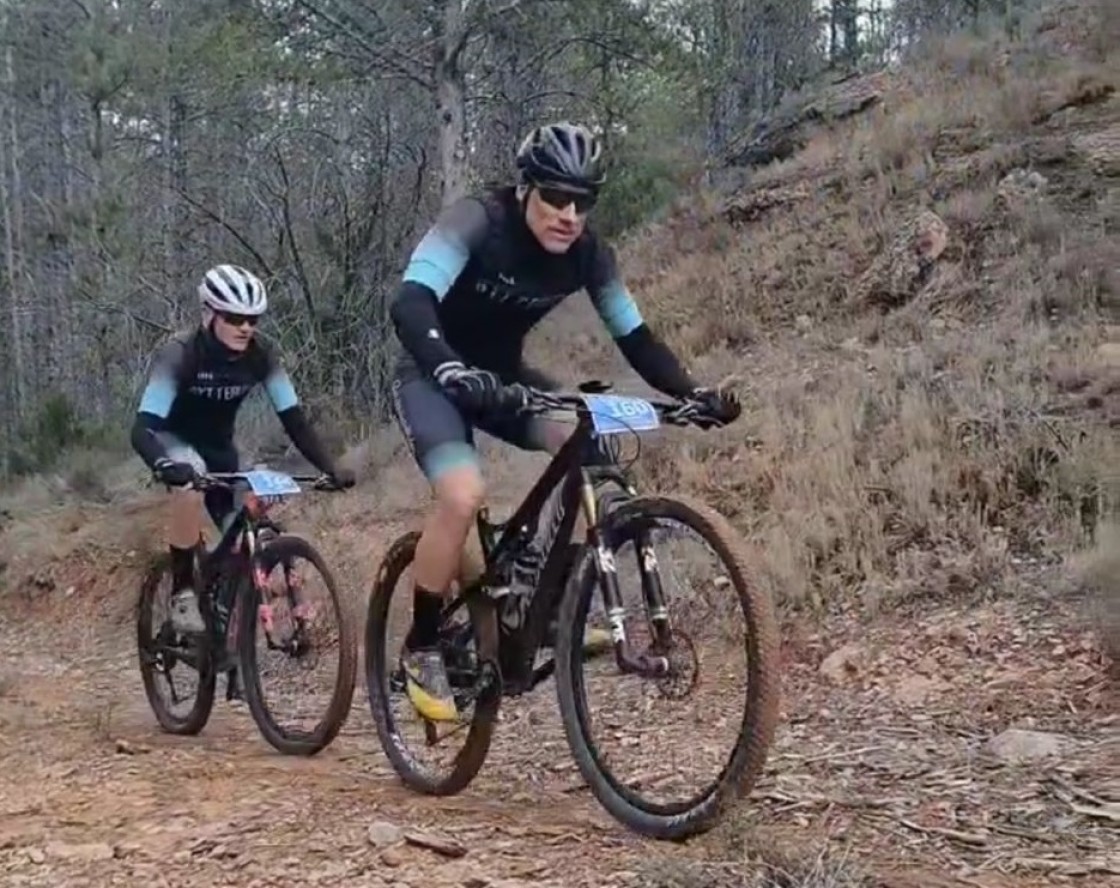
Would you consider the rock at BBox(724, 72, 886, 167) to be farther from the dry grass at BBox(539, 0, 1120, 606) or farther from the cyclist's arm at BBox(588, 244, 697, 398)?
the cyclist's arm at BBox(588, 244, 697, 398)

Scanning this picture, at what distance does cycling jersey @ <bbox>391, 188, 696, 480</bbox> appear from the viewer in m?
4.16

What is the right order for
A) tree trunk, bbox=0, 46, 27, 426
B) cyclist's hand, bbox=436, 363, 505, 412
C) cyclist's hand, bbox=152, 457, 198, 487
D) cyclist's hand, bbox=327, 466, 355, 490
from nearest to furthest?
1. cyclist's hand, bbox=436, 363, 505, 412
2. cyclist's hand, bbox=152, 457, 198, 487
3. cyclist's hand, bbox=327, 466, 355, 490
4. tree trunk, bbox=0, 46, 27, 426

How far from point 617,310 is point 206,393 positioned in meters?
2.56

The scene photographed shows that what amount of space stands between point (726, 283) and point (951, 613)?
24.7 feet

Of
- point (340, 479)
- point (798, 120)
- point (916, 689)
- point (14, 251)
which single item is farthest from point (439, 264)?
point (14, 251)

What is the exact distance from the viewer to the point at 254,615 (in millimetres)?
5664

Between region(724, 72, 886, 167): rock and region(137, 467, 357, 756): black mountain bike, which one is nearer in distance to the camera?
region(137, 467, 357, 756): black mountain bike

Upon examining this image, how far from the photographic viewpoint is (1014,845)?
134 inches

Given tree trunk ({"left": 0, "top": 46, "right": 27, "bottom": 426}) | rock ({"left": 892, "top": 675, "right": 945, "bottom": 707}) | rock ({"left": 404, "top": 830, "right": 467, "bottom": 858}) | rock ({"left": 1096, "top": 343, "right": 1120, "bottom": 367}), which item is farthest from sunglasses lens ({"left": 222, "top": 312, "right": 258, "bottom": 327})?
tree trunk ({"left": 0, "top": 46, "right": 27, "bottom": 426})

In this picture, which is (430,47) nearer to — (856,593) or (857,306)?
(857,306)

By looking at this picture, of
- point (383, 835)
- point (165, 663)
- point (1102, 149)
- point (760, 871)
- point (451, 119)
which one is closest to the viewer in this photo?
point (760, 871)

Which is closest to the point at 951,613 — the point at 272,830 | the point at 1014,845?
the point at 1014,845

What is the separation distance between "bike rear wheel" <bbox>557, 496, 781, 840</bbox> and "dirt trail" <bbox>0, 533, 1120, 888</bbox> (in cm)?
8

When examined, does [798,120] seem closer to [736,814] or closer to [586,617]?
[586,617]
